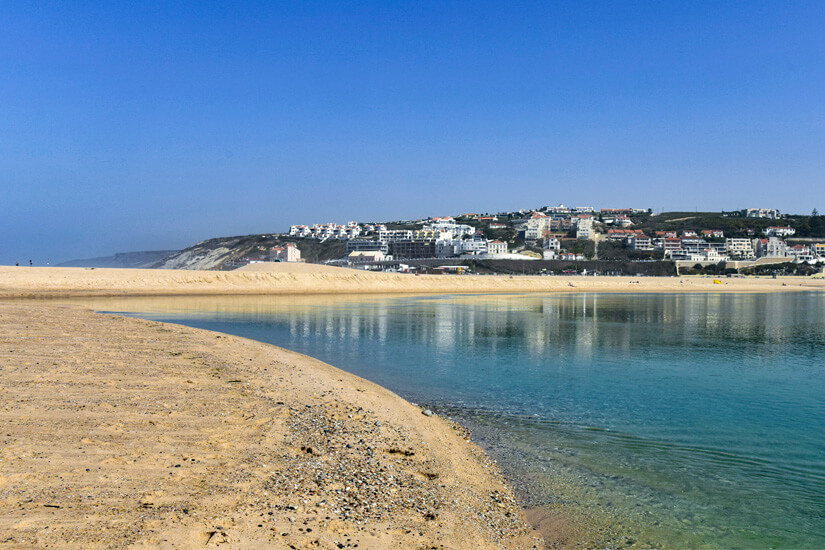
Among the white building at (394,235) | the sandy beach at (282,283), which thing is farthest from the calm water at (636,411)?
the white building at (394,235)

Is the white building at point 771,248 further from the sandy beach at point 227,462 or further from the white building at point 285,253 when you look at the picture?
the sandy beach at point 227,462

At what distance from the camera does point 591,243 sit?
15038 cm

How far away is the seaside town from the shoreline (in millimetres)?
104690

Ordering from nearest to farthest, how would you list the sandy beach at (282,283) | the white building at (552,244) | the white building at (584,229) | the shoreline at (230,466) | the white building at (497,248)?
the shoreline at (230,466), the sandy beach at (282,283), the white building at (497,248), the white building at (552,244), the white building at (584,229)

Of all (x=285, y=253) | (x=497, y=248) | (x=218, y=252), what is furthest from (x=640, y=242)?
(x=218, y=252)

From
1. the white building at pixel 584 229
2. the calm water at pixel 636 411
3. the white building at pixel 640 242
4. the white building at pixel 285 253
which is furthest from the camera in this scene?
the white building at pixel 584 229

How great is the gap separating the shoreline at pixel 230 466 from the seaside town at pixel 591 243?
105 m

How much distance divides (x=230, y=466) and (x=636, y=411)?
307 inches

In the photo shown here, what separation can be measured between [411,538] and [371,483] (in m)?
1.13

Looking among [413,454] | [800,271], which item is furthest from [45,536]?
[800,271]

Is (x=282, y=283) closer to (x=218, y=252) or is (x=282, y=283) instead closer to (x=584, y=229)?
(x=218, y=252)

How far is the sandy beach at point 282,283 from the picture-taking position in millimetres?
41719

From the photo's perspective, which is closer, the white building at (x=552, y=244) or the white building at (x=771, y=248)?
the white building at (x=771, y=248)

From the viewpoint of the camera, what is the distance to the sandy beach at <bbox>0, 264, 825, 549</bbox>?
4574mm
